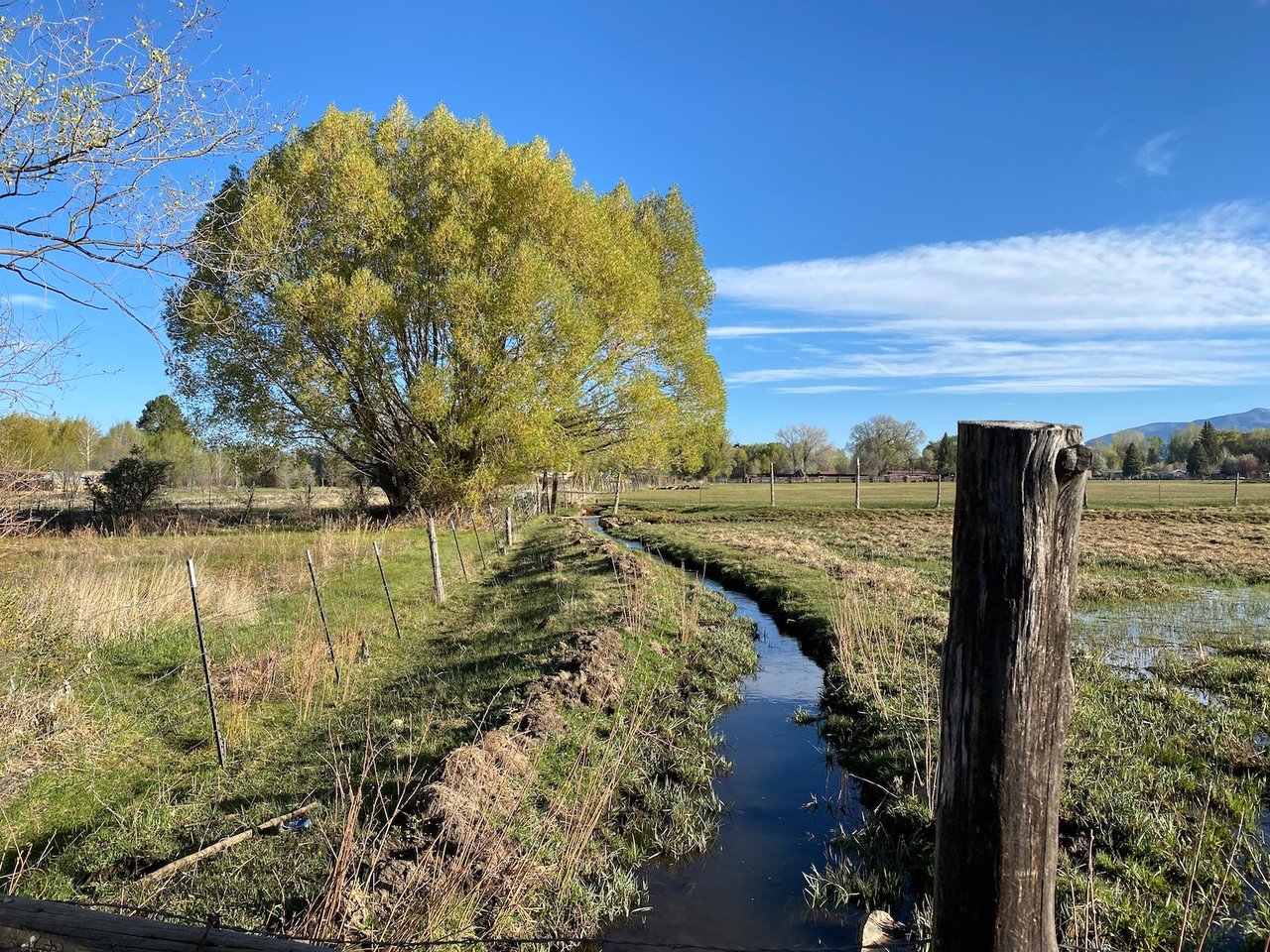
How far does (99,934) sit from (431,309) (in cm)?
2099

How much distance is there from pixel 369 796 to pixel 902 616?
8971 millimetres

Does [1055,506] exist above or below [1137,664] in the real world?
above

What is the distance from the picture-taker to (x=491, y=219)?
21.7 meters

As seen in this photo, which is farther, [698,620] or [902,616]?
[698,620]

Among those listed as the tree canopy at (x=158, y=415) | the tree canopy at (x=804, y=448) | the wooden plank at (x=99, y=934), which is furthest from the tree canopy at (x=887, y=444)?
the wooden plank at (x=99, y=934)

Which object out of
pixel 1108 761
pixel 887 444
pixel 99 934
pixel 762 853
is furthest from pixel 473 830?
pixel 887 444

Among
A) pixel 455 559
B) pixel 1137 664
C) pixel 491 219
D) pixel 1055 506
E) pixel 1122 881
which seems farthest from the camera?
pixel 491 219

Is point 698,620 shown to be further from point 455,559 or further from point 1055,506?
point 1055,506

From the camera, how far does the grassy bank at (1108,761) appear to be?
4.45 m

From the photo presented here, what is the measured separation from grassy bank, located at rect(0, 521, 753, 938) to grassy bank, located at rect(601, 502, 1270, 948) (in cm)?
156

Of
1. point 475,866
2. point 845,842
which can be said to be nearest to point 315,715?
point 475,866

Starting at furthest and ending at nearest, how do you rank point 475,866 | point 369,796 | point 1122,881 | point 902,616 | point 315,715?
point 902,616 → point 315,715 → point 369,796 → point 1122,881 → point 475,866

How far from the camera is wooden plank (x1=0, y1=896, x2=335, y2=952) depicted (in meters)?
2.13

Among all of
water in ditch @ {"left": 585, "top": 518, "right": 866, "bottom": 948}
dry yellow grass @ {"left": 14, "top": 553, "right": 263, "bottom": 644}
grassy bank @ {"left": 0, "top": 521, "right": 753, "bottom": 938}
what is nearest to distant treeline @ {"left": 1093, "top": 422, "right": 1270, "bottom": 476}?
water in ditch @ {"left": 585, "top": 518, "right": 866, "bottom": 948}
